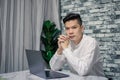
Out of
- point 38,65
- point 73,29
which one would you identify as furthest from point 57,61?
point 38,65

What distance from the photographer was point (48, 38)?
12.0 feet

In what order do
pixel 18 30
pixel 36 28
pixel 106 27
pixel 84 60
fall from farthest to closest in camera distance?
pixel 36 28 → pixel 18 30 → pixel 106 27 → pixel 84 60

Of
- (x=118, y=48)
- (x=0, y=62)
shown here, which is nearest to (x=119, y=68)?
(x=118, y=48)

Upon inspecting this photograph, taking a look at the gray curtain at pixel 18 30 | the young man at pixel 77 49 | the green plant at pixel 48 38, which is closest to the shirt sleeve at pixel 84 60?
the young man at pixel 77 49

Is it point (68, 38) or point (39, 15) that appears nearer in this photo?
point (68, 38)

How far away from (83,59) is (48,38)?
158 cm

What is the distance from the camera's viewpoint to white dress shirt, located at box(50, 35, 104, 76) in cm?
207

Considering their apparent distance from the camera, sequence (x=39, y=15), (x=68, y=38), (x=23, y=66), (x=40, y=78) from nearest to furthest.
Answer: (x=40, y=78), (x=68, y=38), (x=23, y=66), (x=39, y=15)

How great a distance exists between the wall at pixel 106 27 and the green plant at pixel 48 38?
553 mm

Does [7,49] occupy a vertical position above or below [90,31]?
below

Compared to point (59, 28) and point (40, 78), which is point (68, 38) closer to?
point (40, 78)

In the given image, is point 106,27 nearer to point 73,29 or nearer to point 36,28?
point 73,29

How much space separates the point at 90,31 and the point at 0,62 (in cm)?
139

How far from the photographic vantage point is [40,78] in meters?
1.92
